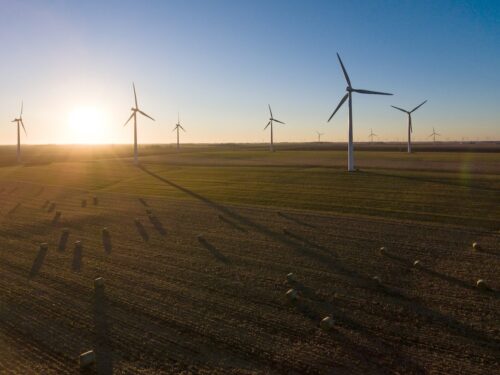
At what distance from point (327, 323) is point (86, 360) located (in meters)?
7.34

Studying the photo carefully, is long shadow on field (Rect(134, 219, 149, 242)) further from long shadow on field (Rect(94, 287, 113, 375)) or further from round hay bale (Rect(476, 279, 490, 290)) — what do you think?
round hay bale (Rect(476, 279, 490, 290))

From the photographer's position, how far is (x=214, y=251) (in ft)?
68.7

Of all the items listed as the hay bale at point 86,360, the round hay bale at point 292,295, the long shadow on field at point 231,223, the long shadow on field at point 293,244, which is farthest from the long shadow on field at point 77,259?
the long shadow on field at point 293,244

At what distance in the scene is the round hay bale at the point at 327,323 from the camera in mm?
12086

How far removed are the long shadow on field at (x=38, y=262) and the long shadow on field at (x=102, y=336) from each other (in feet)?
15.3

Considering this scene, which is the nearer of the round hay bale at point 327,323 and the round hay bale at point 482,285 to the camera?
the round hay bale at point 327,323

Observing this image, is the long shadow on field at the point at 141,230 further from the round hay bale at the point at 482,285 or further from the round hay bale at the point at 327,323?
the round hay bale at the point at 482,285

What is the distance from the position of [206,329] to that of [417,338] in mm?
6692

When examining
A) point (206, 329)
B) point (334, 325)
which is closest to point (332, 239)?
point (334, 325)

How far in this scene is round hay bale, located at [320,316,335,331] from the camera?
1209cm

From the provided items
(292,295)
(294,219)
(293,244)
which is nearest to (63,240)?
(293,244)

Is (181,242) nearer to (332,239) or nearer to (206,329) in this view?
(332,239)

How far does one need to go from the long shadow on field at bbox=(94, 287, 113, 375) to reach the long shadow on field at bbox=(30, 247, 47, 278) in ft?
15.3

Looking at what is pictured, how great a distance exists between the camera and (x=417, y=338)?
11445 mm
